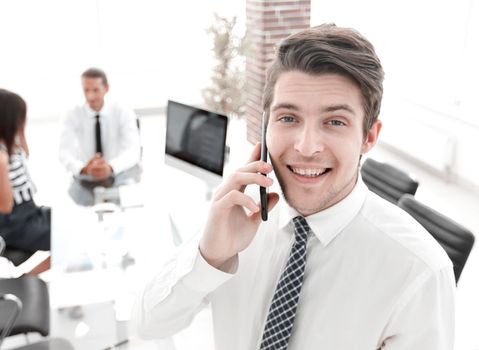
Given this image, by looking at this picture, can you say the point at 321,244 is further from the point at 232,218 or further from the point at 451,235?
the point at 451,235

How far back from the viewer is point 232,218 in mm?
1195

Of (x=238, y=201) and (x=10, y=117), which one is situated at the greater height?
(x=238, y=201)

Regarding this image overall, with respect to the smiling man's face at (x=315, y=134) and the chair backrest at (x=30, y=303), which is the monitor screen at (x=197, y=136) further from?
the smiling man's face at (x=315, y=134)

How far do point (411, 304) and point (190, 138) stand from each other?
2022 millimetres

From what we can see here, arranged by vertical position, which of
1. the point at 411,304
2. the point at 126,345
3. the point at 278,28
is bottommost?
the point at 126,345

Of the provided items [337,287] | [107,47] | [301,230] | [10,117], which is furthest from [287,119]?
[107,47]

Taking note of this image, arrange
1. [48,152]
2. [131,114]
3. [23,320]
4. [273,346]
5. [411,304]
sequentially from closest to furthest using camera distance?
[411,304]
[273,346]
[23,320]
[131,114]
[48,152]

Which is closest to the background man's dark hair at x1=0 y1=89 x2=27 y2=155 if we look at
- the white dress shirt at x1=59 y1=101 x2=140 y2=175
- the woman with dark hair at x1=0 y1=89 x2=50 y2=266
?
the woman with dark hair at x1=0 y1=89 x2=50 y2=266

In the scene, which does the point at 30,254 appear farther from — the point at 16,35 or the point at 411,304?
the point at 16,35

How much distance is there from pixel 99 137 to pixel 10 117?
0.91 m

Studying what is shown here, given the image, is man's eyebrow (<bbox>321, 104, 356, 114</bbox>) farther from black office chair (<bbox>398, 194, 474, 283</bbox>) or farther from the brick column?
the brick column

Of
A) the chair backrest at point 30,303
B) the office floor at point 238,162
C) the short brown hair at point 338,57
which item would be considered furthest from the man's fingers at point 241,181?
the office floor at point 238,162

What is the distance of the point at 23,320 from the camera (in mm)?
2402

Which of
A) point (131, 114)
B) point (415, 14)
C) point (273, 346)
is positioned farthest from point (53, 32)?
point (273, 346)
